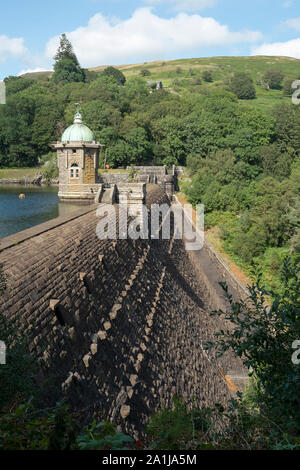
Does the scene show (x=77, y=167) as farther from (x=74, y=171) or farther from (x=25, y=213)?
(x=25, y=213)

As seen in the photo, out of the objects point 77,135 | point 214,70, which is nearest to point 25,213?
point 77,135

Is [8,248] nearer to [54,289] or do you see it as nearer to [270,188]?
[54,289]

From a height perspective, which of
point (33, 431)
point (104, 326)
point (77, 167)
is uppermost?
point (77, 167)

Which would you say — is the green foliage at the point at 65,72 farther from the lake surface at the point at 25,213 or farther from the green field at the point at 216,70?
the lake surface at the point at 25,213

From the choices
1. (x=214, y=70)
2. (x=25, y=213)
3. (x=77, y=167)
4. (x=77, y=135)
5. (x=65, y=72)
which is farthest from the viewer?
(x=214, y=70)

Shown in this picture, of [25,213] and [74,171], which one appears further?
[74,171]

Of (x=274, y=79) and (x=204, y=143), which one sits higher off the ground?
(x=274, y=79)

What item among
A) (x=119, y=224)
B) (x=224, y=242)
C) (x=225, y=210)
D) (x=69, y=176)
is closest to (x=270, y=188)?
(x=225, y=210)

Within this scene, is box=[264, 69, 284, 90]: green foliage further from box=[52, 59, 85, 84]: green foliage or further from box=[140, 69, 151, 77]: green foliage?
box=[52, 59, 85, 84]: green foliage
